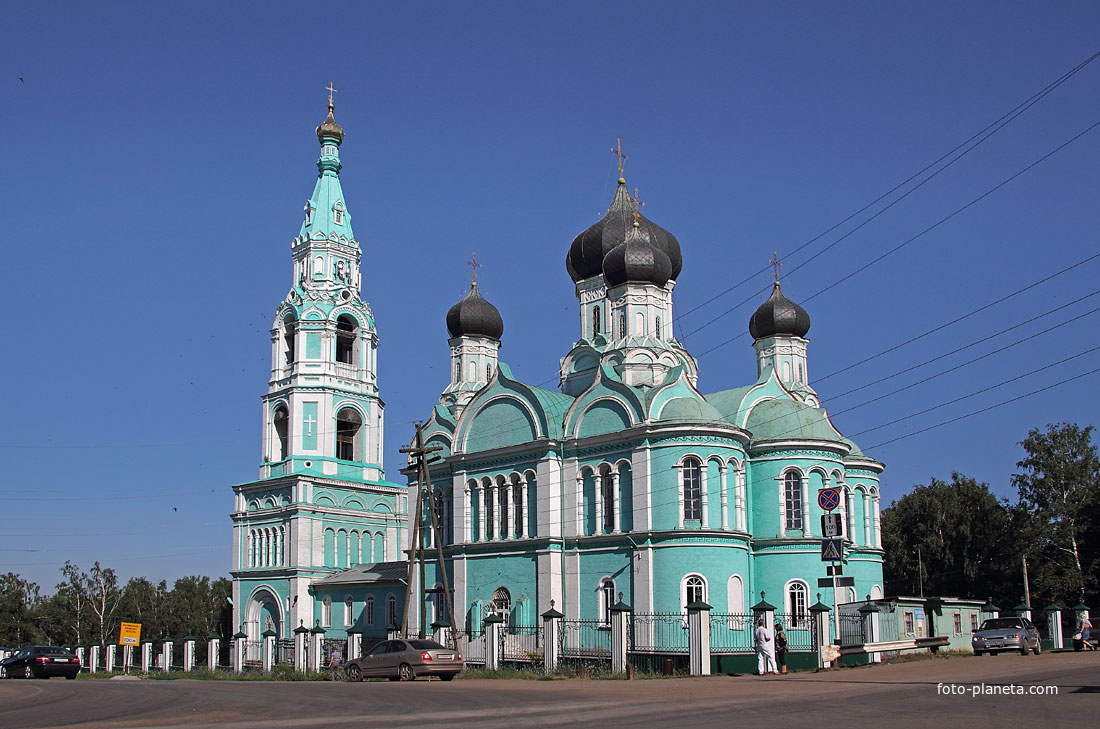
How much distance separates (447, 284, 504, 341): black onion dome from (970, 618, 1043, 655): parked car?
2295cm

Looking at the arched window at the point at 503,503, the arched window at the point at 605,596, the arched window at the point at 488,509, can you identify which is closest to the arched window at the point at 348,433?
the arched window at the point at 488,509

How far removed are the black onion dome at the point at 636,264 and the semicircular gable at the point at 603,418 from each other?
5.02 metres

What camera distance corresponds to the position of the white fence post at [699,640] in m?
23.4

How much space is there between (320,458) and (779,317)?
67.3 feet

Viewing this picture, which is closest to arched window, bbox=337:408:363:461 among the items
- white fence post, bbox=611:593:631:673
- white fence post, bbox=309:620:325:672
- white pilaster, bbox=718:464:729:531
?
white fence post, bbox=309:620:325:672

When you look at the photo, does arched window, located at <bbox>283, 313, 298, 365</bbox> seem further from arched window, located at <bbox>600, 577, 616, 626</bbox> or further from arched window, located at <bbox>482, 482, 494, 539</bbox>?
arched window, located at <bbox>600, 577, 616, 626</bbox>

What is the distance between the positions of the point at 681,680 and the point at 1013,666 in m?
6.48

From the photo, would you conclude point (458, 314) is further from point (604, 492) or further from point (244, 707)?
point (244, 707)

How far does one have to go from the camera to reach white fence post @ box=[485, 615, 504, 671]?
27.2 meters

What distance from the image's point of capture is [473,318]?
4366 cm

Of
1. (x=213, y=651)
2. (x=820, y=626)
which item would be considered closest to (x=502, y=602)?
(x=213, y=651)

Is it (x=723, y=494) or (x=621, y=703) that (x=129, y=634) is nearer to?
(x=723, y=494)

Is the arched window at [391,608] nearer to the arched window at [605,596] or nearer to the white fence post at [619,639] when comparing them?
the arched window at [605,596]

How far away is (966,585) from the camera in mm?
50562
